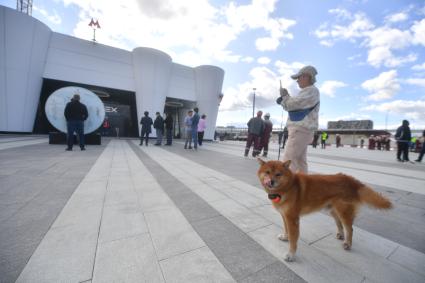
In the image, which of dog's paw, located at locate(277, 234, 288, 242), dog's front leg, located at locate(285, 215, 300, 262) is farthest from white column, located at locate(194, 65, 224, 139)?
dog's front leg, located at locate(285, 215, 300, 262)

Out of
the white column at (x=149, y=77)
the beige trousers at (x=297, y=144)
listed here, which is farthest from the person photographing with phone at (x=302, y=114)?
the white column at (x=149, y=77)

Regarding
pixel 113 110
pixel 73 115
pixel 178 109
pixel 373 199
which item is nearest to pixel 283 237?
pixel 373 199

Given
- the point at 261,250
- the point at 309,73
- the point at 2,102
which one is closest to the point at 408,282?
the point at 261,250

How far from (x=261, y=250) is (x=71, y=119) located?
7.96 metres

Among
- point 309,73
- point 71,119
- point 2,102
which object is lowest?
point 71,119

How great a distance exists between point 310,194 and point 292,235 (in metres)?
0.40

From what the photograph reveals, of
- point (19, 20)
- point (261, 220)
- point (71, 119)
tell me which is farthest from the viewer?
point (19, 20)

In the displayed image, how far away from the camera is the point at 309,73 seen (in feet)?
7.50

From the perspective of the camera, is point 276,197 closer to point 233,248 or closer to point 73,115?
point 233,248

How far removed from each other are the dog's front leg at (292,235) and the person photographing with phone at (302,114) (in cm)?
99

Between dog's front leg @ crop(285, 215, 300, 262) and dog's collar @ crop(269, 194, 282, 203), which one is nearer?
dog's front leg @ crop(285, 215, 300, 262)

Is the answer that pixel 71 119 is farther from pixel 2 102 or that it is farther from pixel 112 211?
pixel 2 102

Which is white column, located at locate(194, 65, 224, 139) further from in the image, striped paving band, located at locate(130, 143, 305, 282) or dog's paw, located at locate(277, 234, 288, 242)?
dog's paw, located at locate(277, 234, 288, 242)

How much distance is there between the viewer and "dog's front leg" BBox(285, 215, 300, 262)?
A: 4.75ft
